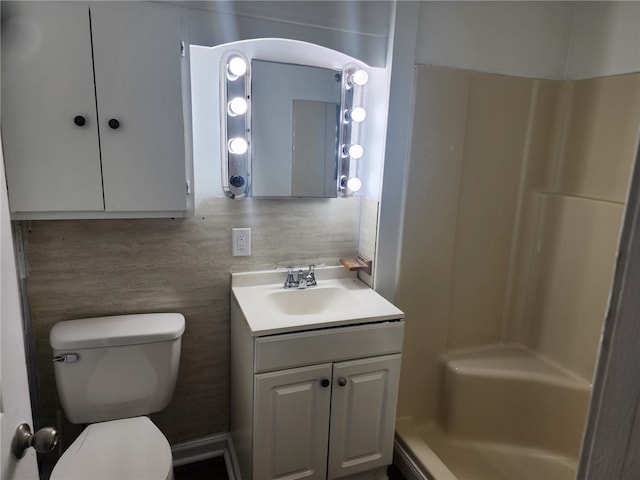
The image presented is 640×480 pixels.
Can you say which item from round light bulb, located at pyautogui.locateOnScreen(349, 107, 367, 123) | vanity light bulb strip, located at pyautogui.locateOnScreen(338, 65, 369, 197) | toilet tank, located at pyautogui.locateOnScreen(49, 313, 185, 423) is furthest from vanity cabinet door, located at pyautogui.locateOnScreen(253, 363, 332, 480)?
round light bulb, located at pyautogui.locateOnScreen(349, 107, 367, 123)

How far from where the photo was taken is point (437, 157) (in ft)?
6.00

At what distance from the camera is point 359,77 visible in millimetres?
1774

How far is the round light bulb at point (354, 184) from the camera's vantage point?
1874 mm

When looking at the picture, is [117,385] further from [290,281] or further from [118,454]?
[290,281]

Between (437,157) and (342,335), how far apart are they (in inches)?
35.6

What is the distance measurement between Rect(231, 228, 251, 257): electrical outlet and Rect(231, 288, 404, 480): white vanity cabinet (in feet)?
0.83

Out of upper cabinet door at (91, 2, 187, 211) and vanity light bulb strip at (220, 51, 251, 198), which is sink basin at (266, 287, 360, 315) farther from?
upper cabinet door at (91, 2, 187, 211)

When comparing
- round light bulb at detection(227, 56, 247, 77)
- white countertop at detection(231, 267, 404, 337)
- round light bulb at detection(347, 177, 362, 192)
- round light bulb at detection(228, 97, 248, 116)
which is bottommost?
white countertop at detection(231, 267, 404, 337)

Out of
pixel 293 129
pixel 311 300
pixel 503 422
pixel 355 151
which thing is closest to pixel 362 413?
pixel 311 300

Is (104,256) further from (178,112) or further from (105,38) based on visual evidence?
(105,38)

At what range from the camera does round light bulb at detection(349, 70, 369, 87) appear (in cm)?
177

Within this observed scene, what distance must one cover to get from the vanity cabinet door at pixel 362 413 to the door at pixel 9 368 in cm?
97

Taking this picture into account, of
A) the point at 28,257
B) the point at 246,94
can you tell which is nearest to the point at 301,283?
the point at 246,94

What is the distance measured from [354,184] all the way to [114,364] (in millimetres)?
1225
